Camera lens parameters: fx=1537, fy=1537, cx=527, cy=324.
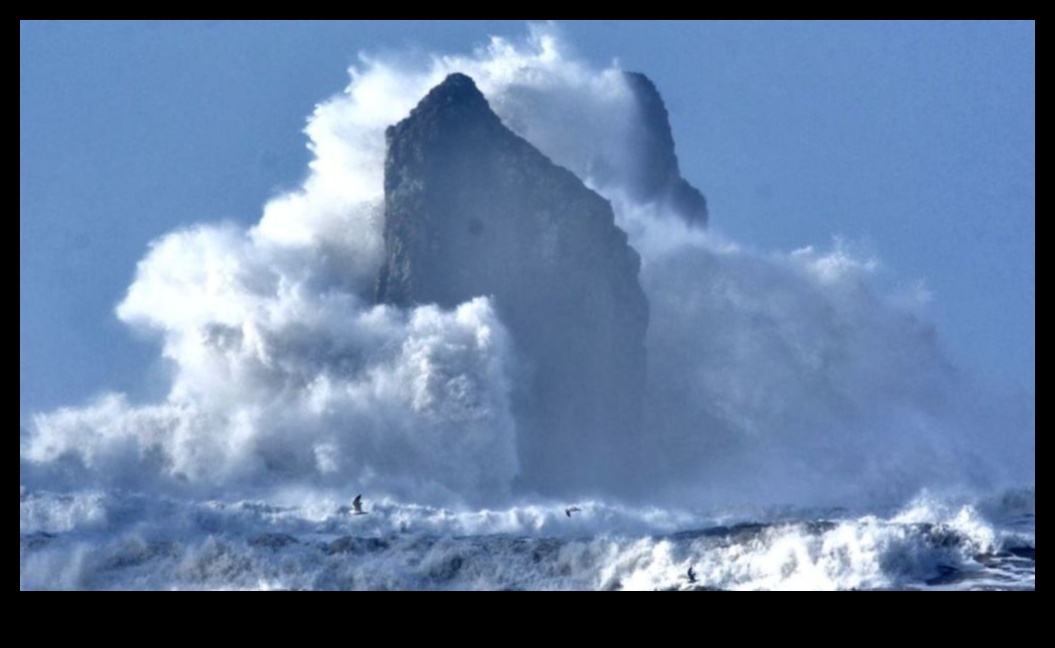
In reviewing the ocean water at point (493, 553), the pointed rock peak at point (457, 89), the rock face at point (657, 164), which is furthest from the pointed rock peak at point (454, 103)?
the ocean water at point (493, 553)

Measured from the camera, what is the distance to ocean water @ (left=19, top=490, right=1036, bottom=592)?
3522 cm

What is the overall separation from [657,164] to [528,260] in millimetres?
22797

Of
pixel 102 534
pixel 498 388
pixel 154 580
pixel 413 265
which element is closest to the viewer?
pixel 154 580

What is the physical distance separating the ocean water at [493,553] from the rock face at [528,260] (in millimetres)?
24655

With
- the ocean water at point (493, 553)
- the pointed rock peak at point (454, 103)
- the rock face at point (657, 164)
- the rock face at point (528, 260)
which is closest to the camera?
the ocean water at point (493, 553)

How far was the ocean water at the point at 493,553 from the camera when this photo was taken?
3522cm

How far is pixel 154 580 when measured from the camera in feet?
123

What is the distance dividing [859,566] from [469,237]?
Answer: 37.5m

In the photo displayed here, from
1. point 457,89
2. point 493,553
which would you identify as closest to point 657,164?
point 457,89

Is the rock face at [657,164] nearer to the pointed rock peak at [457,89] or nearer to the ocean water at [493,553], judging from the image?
the pointed rock peak at [457,89]

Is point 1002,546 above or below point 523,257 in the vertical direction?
below

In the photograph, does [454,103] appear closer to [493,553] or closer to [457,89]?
[457,89]
